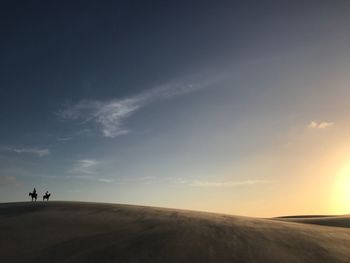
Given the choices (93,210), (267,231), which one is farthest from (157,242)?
(93,210)

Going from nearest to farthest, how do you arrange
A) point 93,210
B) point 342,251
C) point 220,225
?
point 342,251, point 220,225, point 93,210

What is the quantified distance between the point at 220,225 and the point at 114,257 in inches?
195

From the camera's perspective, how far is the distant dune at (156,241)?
965cm

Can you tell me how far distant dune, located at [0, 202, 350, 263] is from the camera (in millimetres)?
9648

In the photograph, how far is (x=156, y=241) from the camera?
424 inches

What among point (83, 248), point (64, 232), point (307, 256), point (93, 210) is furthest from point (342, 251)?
point (93, 210)

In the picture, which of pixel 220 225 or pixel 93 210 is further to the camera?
pixel 93 210

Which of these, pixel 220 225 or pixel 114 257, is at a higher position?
pixel 220 225

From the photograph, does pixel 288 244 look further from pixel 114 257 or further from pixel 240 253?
pixel 114 257

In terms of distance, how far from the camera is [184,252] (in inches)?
387

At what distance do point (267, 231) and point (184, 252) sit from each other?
3883 mm

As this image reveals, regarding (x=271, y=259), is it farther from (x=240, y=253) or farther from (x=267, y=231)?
(x=267, y=231)

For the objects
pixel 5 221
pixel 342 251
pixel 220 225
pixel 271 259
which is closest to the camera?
pixel 271 259

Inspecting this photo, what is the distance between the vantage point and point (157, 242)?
Answer: 10.7 m
